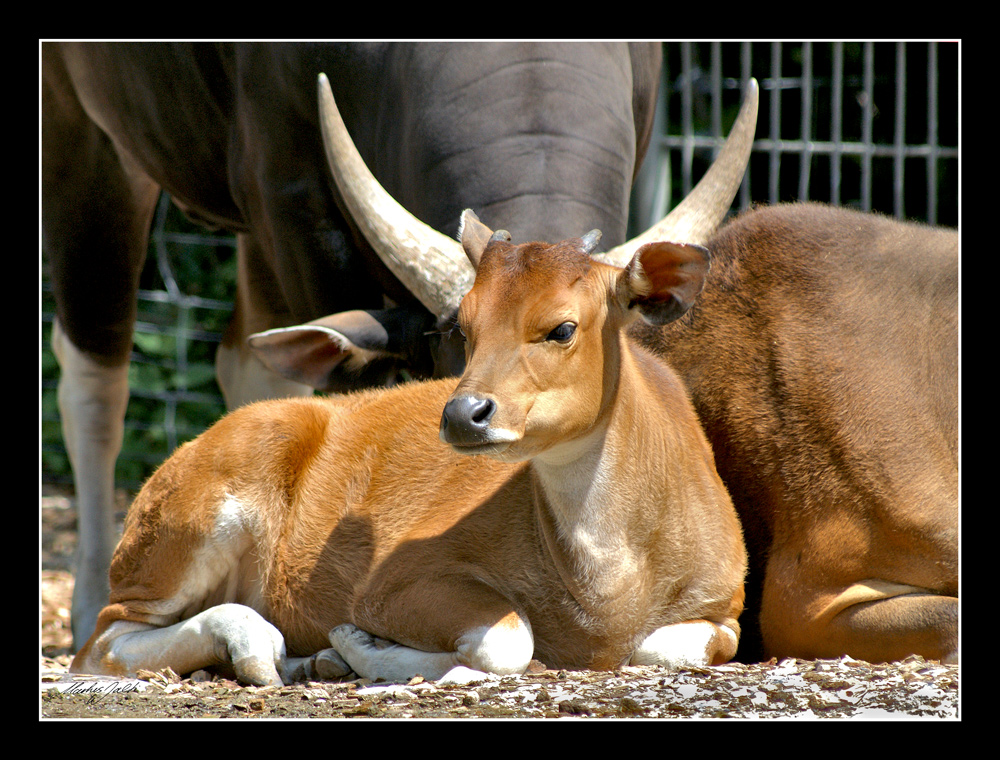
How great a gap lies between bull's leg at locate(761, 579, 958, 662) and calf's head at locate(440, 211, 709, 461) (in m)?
0.88

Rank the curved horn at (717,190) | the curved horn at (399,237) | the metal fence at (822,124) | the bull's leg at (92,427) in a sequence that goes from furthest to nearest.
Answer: the metal fence at (822,124), the bull's leg at (92,427), the curved horn at (717,190), the curved horn at (399,237)

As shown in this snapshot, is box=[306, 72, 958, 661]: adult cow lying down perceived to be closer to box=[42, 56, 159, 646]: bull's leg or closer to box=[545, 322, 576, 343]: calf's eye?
→ box=[545, 322, 576, 343]: calf's eye

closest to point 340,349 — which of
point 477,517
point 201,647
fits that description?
point 477,517

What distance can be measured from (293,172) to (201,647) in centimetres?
222

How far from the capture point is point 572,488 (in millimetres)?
3326

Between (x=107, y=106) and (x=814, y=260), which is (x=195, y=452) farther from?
(x=107, y=106)

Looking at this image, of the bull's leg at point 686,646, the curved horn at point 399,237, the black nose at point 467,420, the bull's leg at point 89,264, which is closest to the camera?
the black nose at point 467,420

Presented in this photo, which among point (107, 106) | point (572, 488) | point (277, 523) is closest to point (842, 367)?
point (572, 488)

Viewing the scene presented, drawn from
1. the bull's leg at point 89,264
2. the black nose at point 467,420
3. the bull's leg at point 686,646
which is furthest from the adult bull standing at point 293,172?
the bull's leg at point 686,646

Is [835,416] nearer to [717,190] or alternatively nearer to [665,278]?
[665,278]

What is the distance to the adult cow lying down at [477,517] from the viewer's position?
3.09 metres

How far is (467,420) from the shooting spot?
2.85 m

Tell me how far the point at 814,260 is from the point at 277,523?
6.14 feet

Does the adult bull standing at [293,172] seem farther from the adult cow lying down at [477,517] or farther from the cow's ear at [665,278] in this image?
the cow's ear at [665,278]
